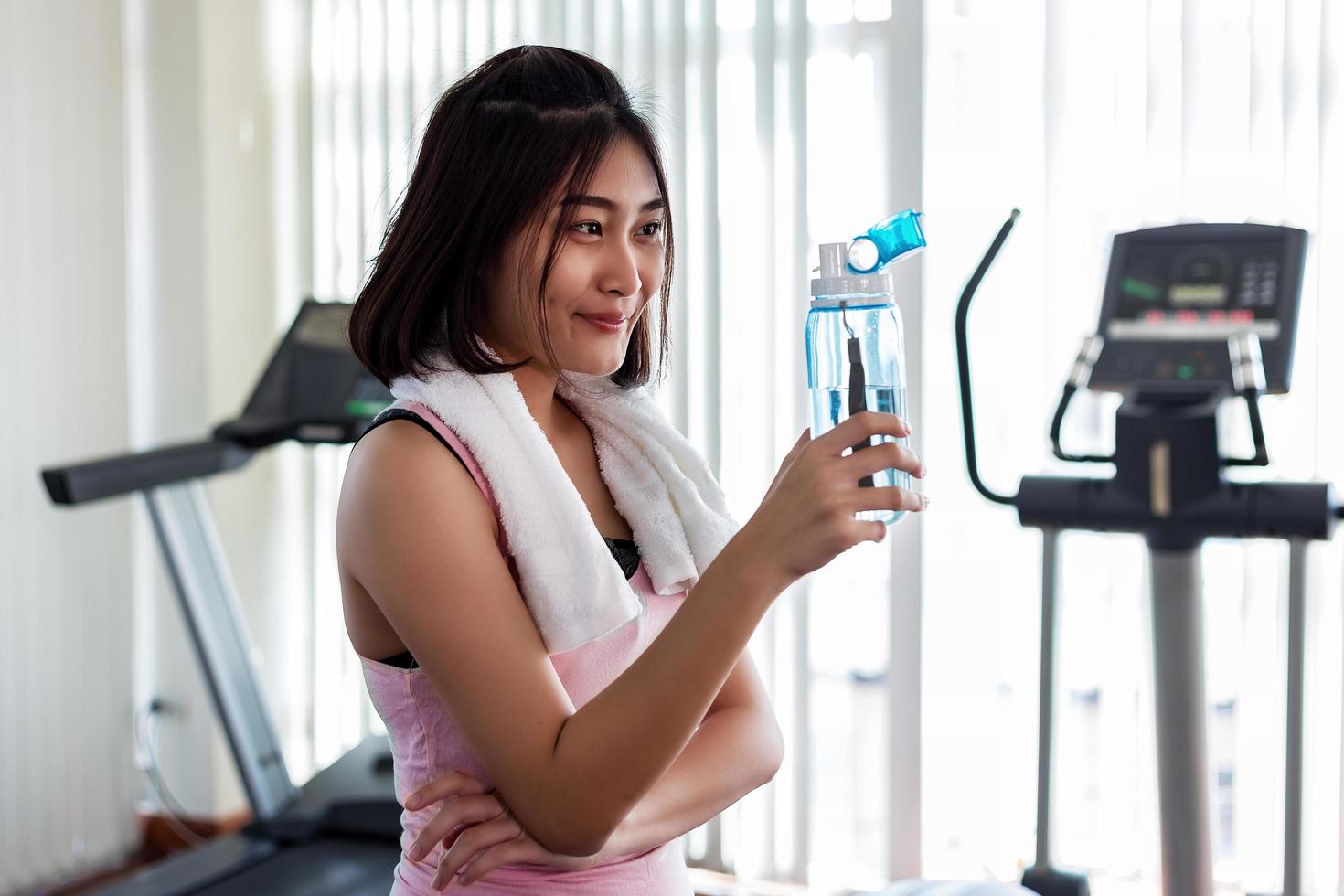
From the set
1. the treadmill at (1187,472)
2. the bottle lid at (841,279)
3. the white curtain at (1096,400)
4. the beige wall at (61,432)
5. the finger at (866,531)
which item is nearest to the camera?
the finger at (866,531)

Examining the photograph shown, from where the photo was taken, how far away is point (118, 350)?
11.0 ft

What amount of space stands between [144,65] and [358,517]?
9.20 ft

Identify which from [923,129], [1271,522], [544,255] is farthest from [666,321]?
[923,129]

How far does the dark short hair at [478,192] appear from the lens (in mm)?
1092

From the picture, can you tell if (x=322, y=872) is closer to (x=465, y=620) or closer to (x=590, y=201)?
(x=465, y=620)

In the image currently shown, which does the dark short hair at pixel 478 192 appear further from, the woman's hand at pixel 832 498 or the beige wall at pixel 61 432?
the beige wall at pixel 61 432

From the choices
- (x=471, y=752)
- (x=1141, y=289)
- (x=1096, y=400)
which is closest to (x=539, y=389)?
(x=471, y=752)

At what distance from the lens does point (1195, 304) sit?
1965 mm

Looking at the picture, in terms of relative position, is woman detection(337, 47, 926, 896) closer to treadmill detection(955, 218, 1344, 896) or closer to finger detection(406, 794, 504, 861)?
finger detection(406, 794, 504, 861)

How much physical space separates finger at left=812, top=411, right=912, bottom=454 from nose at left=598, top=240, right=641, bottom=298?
0.29m

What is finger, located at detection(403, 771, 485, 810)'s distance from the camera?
1.04 metres

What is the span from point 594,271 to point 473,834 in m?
0.48

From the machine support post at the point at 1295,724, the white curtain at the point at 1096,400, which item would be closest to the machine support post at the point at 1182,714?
the machine support post at the point at 1295,724

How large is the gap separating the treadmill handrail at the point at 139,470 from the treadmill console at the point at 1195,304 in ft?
5.60
